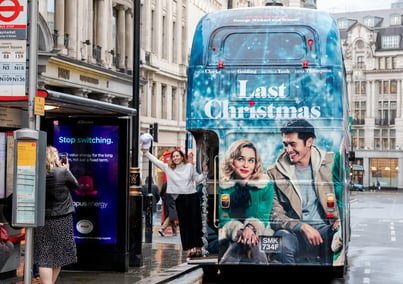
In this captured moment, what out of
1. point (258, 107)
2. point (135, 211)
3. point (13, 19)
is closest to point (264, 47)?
point (258, 107)

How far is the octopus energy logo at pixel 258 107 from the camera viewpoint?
13398mm

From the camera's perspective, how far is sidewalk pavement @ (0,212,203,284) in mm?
13547

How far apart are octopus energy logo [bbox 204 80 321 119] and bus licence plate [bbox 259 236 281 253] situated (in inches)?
73.5

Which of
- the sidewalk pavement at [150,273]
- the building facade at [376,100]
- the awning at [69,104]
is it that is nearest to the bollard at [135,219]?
the sidewalk pavement at [150,273]

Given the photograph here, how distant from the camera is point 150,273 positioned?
1483 cm

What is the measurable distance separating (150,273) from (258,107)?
3.54 m

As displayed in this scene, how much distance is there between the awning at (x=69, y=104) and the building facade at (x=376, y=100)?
99725 mm

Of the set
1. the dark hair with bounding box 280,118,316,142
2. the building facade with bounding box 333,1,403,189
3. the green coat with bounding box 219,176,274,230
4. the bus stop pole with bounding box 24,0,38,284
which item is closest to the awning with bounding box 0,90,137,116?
the bus stop pole with bounding box 24,0,38,284

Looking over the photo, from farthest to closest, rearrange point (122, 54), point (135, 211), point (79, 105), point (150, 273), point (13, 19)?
point (122, 54)
point (135, 211)
point (150, 273)
point (79, 105)
point (13, 19)

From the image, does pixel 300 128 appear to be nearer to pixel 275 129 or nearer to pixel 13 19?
pixel 275 129

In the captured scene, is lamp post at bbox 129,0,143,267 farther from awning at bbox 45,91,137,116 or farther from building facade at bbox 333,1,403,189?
building facade at bbox 333,1,403,189

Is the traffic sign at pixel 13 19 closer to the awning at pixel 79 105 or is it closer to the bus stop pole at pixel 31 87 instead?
the bus stop pole at pixel 31 87

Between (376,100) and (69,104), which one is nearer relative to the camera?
(69,104)

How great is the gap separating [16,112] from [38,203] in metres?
3.34
